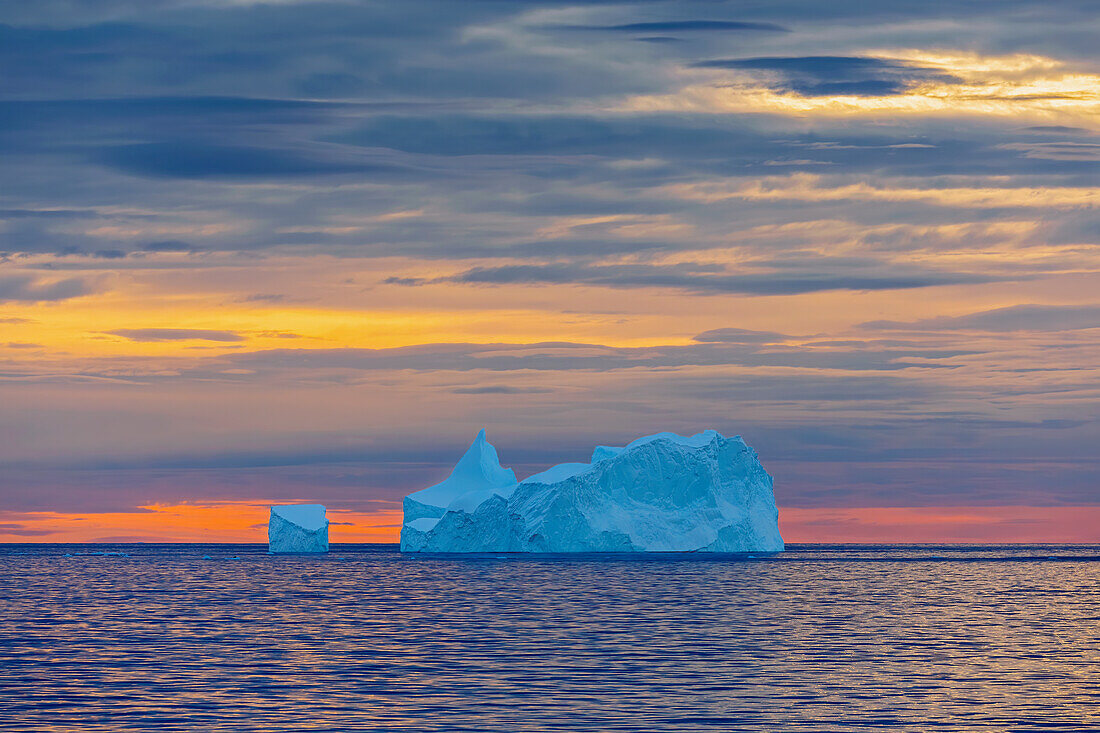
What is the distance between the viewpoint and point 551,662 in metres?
34.6

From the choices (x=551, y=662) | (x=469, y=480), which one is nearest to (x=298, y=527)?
(x=469, y=480)

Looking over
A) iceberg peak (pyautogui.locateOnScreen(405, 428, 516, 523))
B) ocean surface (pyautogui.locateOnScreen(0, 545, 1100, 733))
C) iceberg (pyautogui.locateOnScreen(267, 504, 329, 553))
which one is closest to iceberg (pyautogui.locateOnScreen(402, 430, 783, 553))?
iceberg peak (pyautogui.locateOnScreen(405, 428, 516, 523))

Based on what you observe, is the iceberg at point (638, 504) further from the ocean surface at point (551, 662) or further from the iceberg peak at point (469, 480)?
the ocean surface at point (551, 662)

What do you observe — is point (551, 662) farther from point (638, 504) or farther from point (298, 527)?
point (298, 527)

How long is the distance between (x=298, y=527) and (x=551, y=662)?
379 ft

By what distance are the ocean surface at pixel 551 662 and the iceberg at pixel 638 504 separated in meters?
47.2

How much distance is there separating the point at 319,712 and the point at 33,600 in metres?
47.2

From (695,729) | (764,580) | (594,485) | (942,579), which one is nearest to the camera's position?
(695,729)

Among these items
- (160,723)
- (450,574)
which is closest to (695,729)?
(160,723)

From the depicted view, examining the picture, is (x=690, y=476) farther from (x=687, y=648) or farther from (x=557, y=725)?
(x=557, y=725)

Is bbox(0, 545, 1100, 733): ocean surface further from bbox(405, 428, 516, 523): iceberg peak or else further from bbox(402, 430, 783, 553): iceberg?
bbox(405, 428, 516, 523): iceberg peak

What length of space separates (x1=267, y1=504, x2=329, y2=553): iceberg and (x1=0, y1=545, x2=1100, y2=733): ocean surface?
73955 mm

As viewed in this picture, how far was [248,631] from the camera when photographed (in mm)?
44781

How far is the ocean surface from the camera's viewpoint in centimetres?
2533
